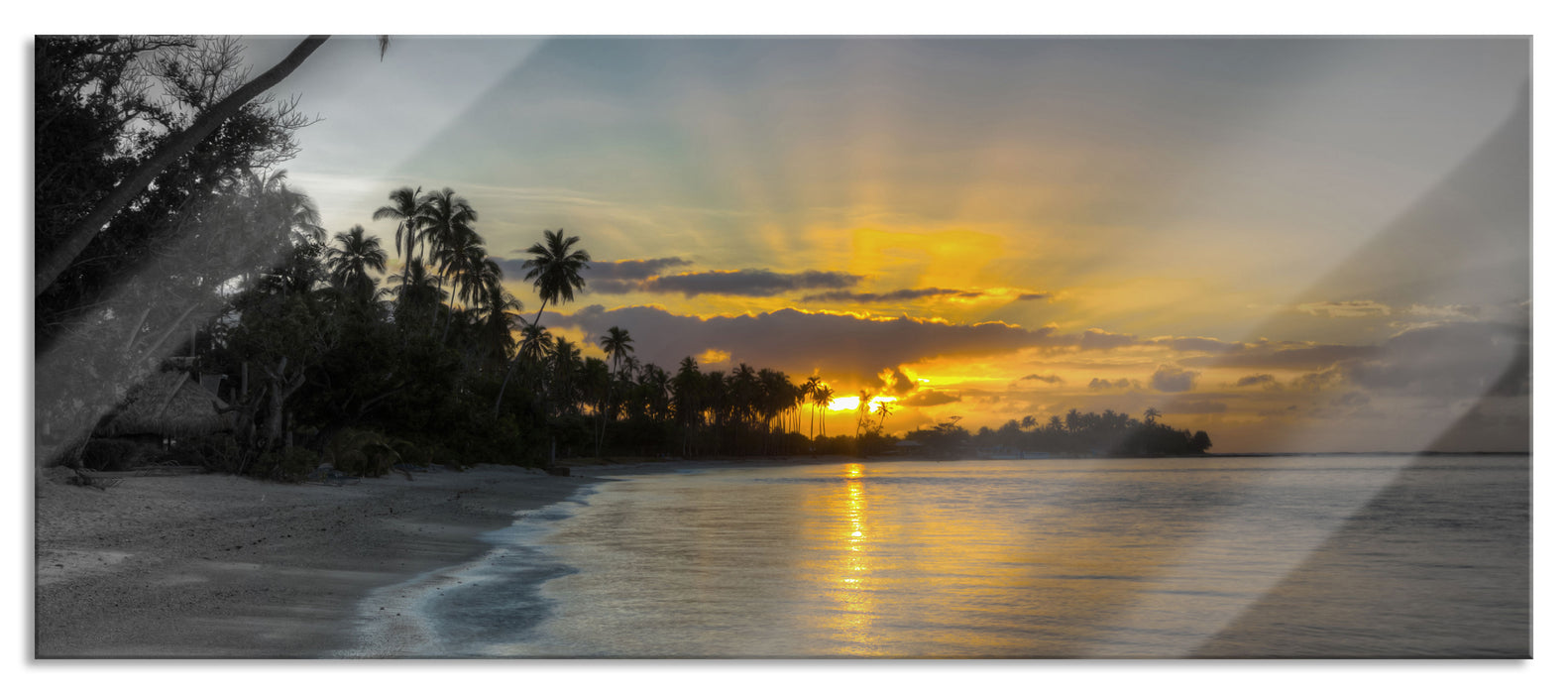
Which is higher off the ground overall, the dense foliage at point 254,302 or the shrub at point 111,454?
the dense foliage at point 254,302

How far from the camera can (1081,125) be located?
8.73m

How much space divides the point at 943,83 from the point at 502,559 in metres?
8.49

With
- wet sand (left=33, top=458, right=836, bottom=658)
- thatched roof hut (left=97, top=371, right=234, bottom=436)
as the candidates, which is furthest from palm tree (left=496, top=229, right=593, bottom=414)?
wet sand (left=33, top=458, right=836, bottom=658)

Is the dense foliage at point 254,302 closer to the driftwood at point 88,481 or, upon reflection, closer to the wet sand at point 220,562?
the driftwood at point 88,481

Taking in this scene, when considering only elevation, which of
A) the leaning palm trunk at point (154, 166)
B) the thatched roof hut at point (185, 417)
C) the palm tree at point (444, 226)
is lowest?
the thatched roof hut at point (185, 417)

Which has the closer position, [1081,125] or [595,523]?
[1081,125]

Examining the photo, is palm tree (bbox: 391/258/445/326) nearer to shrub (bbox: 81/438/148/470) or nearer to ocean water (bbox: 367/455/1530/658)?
shrub (bbox: 81/438/148/470)

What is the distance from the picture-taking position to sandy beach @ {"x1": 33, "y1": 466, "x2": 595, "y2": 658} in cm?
677

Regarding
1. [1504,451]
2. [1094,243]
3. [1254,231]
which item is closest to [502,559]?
[1094,243]

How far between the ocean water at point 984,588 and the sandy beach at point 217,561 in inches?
26.8

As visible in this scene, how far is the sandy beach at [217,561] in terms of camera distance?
6766mm

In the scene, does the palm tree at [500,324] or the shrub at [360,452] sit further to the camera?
the palm tree at [500,324]

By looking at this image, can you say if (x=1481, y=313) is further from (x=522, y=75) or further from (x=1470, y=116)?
(x=522, y=75)

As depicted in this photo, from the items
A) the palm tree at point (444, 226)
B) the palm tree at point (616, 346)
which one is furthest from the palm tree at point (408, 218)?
the palm tree at point (616, 346)
